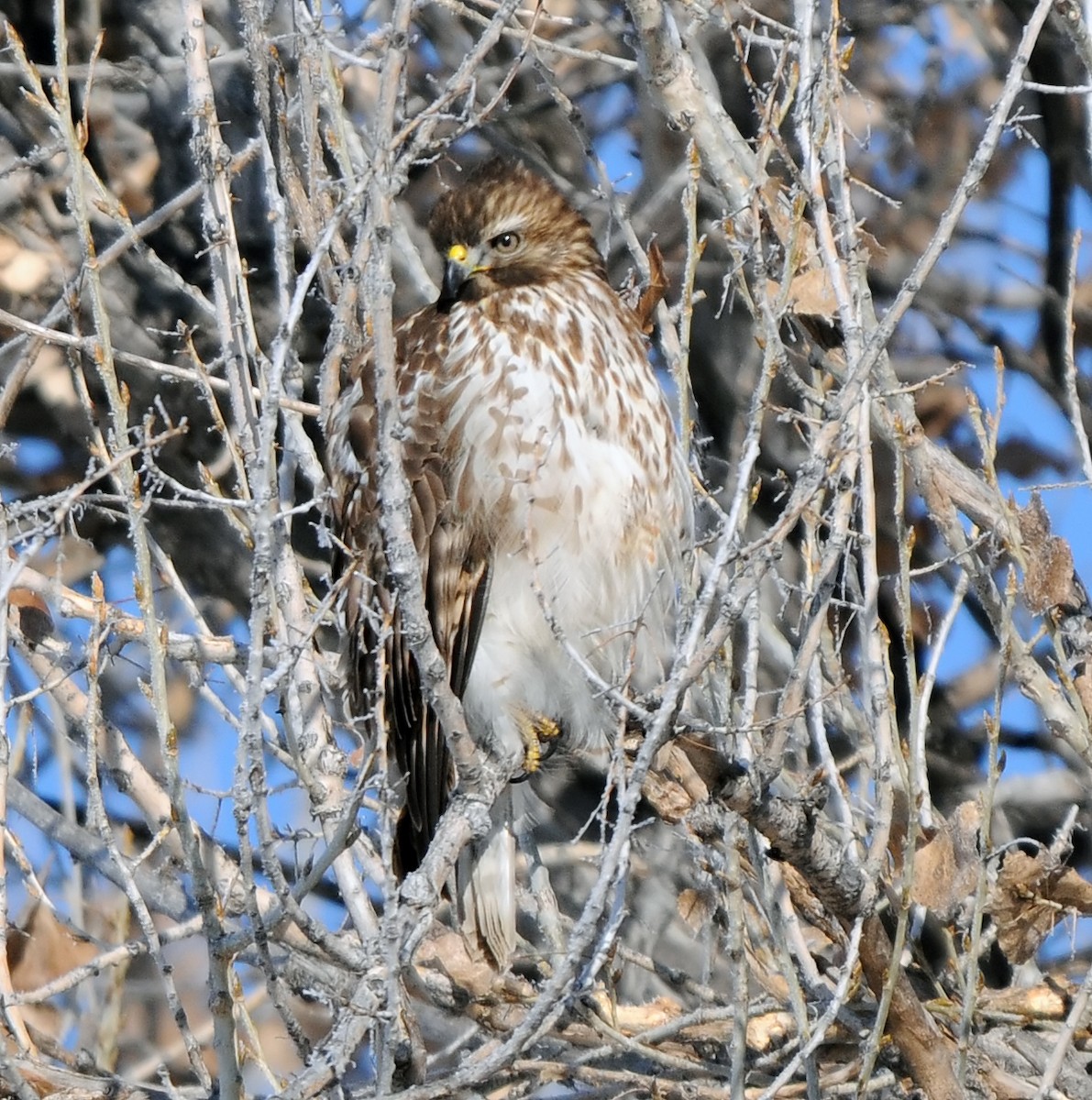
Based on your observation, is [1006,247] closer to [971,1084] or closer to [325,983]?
[971,1084]

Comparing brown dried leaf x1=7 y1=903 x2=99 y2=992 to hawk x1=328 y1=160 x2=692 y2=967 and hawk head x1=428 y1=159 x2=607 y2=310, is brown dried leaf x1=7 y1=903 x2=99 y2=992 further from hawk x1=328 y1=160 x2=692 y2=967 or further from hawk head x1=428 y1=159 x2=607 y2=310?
hawk head x1=428 y1=159 x2=607 y2=310

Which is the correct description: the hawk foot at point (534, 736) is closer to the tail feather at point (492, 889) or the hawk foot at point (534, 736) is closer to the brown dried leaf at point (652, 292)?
the tail feather at point (492, 889)

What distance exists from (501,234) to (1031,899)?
1.84 metres

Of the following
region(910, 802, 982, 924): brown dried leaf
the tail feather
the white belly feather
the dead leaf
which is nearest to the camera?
region(910, 802, 982, 924): brown dried leaf

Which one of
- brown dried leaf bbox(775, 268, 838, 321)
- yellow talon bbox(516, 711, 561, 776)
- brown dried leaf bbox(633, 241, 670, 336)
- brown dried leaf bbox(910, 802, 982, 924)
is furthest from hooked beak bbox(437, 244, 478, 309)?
brown dried leaf bbox(910, 802, 982, 924)

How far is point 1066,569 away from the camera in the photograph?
3543mm

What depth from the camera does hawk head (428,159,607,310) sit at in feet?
13.0

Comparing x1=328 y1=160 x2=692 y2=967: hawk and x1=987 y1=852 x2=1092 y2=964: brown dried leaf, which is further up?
x1=328 y1=160 x2=692 y2=967: hawk

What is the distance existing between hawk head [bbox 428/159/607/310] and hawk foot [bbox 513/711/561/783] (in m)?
0.92

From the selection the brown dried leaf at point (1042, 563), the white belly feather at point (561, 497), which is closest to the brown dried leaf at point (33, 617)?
the white belly feather at point (561, 497)

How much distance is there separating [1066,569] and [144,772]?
197 centimetres

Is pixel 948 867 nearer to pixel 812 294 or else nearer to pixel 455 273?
pixel 812 294

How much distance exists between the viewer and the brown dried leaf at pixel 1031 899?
341 cm

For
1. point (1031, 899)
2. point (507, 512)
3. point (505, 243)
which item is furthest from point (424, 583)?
point (1031, 899)
